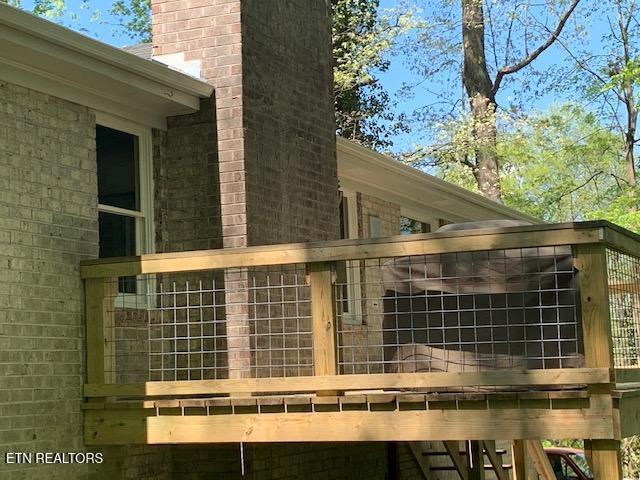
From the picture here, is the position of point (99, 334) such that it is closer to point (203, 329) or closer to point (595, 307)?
point (203, 329)

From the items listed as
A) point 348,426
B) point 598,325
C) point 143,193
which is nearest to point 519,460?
point 348,426

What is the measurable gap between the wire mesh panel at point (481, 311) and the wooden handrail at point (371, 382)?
0.68 feet

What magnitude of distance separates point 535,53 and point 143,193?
2332 cm

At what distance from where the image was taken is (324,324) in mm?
7273

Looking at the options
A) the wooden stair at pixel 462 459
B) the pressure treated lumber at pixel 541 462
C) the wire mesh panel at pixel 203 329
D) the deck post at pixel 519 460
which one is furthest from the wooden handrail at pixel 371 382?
the deck post at pixel 519 460

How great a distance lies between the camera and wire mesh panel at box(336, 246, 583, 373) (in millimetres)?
7035

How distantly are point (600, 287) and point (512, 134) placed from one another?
24.3 metres

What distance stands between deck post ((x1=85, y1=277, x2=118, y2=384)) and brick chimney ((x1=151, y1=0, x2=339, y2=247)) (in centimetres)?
137

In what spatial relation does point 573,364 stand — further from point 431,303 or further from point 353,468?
point 353,468

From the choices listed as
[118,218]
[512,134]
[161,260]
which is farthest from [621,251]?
[512,134]

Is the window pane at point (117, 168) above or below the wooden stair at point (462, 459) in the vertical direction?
above

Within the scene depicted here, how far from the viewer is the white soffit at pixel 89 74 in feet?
23.4

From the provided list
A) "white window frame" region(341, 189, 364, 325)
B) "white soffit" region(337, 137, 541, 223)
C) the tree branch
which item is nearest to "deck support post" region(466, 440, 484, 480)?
"white window frame" region(341, 189, 364, 325)

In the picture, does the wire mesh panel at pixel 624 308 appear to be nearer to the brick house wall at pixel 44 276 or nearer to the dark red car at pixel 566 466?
the brick house wall at pixel 44 276
